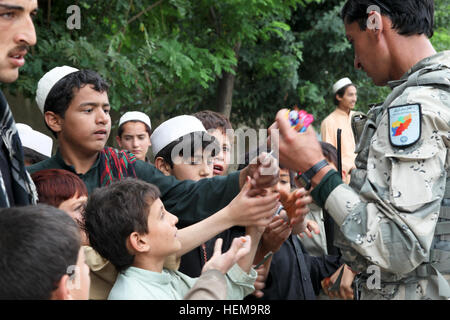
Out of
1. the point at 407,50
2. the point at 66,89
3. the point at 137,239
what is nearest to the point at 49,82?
the point at 66,89

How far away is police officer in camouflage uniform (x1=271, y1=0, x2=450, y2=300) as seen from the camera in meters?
2.07

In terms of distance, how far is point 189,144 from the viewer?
12.3ft

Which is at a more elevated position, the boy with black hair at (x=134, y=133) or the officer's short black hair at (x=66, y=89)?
the officer's short black hair at (x=66, y=89)

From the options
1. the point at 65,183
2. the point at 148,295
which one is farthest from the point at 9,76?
the point at 148,295

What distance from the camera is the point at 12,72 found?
2.04m

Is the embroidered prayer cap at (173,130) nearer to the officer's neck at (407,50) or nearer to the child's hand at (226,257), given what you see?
the child's hand at (226,257)

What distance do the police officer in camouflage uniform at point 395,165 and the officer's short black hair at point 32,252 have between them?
102cm

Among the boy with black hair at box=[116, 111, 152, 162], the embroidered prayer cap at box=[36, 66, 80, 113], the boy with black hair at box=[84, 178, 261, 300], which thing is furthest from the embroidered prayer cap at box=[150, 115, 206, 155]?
the boy with black hair at box=[116, 111, 152, 162]

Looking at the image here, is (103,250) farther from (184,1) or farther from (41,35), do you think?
(184,1)

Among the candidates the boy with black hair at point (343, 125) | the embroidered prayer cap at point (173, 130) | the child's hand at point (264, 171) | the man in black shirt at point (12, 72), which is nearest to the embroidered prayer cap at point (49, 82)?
the embroidered prayer cap at point (173, 130)

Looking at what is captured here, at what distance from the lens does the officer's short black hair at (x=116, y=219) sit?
2.35 metres

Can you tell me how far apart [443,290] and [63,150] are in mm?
2072

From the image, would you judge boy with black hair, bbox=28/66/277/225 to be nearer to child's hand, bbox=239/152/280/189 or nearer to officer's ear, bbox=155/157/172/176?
child's hand, bbox=239/152/280/189

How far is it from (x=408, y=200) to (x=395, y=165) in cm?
15
